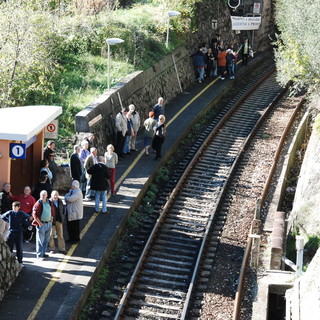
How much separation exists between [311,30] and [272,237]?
383 inches

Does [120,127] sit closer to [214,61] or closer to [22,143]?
[22,143]

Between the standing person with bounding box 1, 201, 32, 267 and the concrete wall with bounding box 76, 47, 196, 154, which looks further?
the concrete wall with bounding box 76, 47, 196, 154

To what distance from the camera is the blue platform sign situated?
15.8m

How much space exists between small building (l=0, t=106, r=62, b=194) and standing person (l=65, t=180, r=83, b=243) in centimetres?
130

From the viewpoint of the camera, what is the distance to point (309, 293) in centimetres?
1318

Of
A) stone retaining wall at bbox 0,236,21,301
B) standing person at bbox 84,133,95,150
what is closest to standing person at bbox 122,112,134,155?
standing person at bbox 84,133,95,150

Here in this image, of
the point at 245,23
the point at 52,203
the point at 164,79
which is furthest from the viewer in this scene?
the point at 245,23

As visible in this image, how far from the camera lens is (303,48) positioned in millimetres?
24062

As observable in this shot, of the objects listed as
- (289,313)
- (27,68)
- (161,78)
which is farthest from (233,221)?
(161,78)

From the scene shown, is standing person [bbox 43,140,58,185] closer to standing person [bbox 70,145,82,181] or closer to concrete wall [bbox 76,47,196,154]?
standing person [bbox 70,145,82,181]

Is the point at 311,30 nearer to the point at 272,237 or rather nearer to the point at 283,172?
the point at 283,172

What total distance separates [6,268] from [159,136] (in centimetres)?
788

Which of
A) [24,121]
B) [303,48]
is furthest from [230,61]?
[24,121]

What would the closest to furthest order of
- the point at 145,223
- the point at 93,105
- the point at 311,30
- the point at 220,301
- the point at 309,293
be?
1. the point at 309,293
2. the point at 220,301
3. the point at 145,223
4. the point at 93,105
5. the point at 311,30
